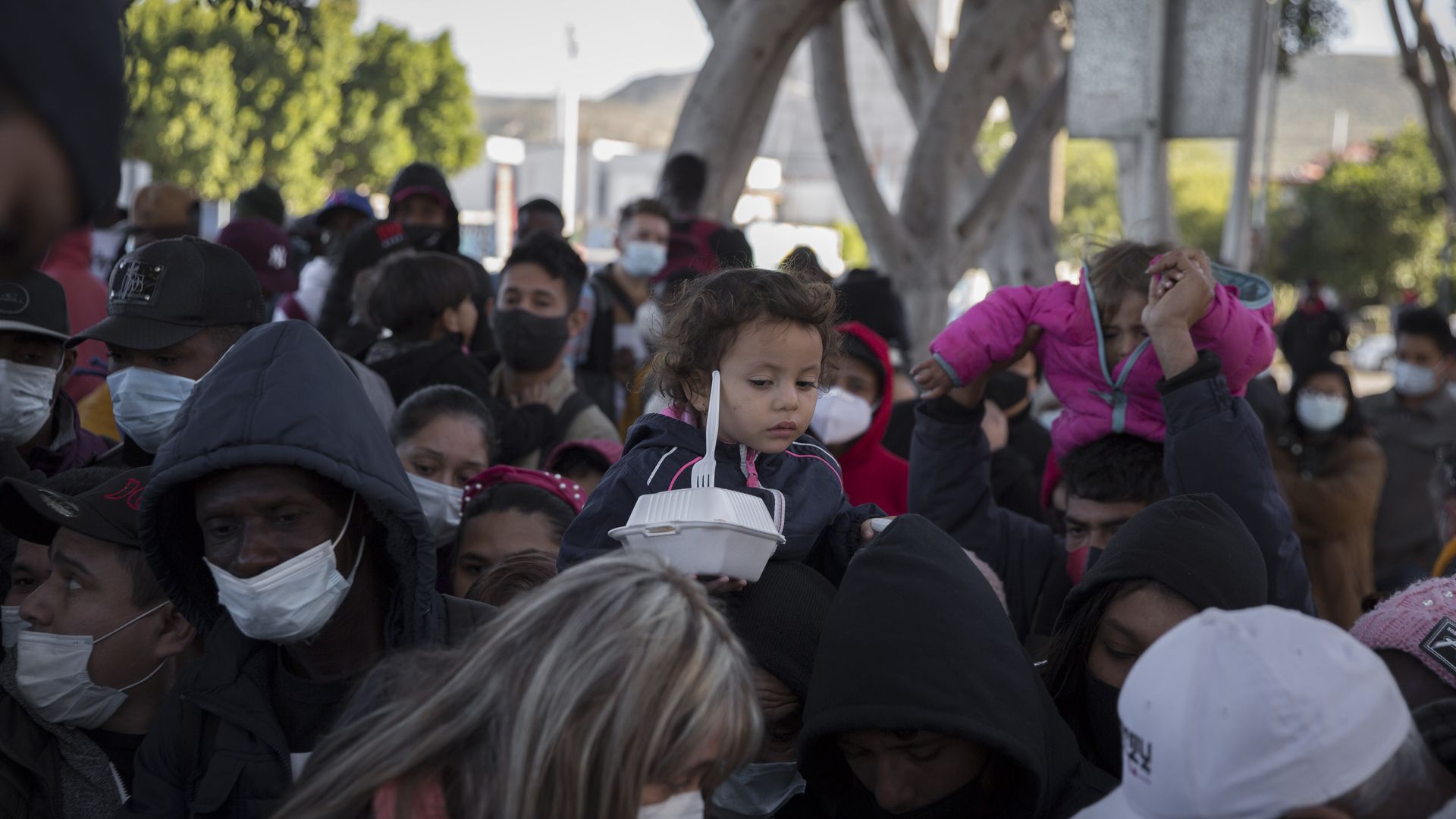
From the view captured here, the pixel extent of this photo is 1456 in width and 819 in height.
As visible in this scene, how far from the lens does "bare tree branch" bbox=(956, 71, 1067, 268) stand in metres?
12.0

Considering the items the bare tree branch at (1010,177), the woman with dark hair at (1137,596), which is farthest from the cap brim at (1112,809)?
the bare tree branch at (1010,177)

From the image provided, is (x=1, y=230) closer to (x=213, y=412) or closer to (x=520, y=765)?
(x=520, y=765)

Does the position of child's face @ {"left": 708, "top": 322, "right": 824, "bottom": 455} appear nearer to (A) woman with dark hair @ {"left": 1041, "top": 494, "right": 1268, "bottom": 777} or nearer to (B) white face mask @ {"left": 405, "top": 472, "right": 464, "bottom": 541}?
(A) woman with dark hair @ {"left": 1041, "top": 494, "right": 1268, "bottom": 777}

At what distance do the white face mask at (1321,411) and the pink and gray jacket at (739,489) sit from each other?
16.5 feet

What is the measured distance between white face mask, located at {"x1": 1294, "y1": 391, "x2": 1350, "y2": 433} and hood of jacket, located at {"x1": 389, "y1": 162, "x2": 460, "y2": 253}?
4.45 metres

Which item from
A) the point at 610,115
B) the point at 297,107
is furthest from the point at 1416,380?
the point at 610,115

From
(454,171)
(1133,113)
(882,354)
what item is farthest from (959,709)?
(454,171)

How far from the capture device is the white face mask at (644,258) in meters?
7.30

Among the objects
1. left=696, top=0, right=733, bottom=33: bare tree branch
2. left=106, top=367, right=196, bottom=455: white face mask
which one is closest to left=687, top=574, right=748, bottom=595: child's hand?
left=106, top=367, right=196, bottom=455: white face mask

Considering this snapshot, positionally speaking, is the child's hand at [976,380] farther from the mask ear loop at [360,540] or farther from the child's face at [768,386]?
the mask ear loop at [360,540]

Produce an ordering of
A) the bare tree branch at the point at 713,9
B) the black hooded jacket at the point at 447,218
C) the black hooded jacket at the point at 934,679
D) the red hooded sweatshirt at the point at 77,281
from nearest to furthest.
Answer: the black hooded jacket at the point at 934,679 < the red hooded sweatshirt at the point at 77,281 < the black hooded jacket at the point at 447,218 < the bare tree branch at the point at 713,9

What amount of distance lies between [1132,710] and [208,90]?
1646 inches

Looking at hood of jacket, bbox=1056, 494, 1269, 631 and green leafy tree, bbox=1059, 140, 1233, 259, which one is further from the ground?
green leafy tree, bbox=1059, 140, 1233, 259

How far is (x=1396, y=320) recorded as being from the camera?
944cm
